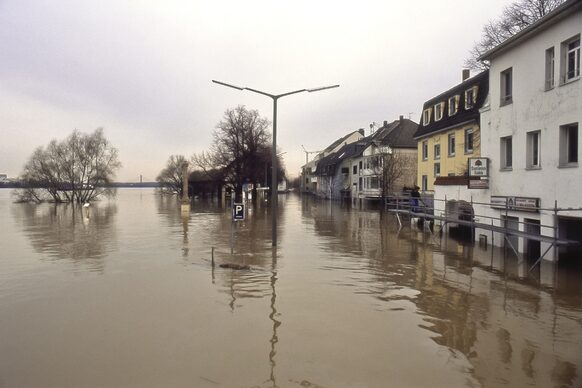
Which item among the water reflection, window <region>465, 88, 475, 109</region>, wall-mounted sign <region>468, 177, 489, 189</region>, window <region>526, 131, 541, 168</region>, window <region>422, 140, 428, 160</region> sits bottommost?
the water reflection

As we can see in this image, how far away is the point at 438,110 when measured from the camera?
121 ft

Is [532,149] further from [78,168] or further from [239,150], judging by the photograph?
[78,168]

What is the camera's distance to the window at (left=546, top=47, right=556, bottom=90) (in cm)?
1483

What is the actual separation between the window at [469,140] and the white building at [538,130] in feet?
43.3

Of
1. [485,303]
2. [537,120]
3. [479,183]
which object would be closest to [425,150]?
[479,183]

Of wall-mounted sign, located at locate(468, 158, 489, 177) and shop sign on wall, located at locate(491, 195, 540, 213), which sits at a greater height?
wall-mounted sign, located at locate(468, 158, 489, 177)

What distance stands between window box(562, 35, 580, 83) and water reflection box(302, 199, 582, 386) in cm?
601

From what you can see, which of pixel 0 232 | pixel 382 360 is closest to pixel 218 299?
pixel 382 360

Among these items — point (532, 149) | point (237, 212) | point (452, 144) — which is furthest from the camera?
point (452, 144)

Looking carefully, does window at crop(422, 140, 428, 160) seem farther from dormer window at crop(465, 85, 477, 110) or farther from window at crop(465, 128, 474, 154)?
dormer window at crop(465, 85, 477, 110)

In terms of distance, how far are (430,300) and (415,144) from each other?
47.2 meters

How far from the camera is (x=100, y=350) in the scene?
21.5ft

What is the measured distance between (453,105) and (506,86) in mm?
16850

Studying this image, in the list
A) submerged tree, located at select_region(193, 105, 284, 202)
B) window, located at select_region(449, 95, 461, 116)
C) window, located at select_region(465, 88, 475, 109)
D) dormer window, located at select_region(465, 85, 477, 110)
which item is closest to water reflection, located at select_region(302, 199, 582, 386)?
dormer window, located at select_region(465, 85, 477, 110)
